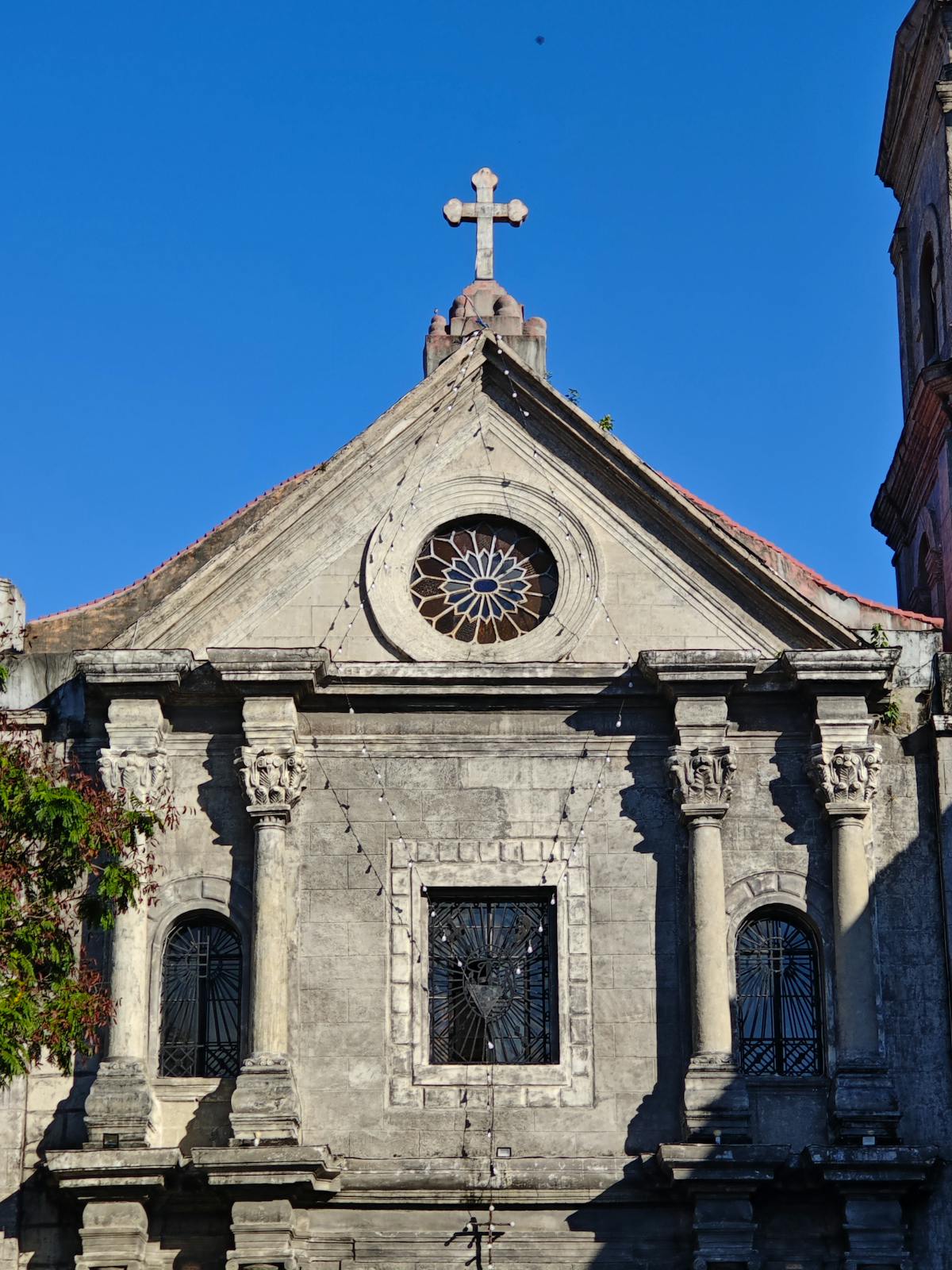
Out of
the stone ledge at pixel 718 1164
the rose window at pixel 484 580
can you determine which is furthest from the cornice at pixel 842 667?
the stone ledge at pixel 718 1164

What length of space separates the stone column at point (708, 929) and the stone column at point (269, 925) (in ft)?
11.0

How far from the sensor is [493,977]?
2247 centimetres

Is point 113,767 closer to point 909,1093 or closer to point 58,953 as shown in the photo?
point 58,953

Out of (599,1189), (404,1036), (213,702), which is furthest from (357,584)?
(599,1189)

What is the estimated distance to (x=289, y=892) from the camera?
22.3m

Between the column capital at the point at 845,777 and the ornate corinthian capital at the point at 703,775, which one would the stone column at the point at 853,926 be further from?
the ornate corinthian capital at the point at 703,775

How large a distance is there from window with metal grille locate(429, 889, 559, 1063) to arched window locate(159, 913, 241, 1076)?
175 cm

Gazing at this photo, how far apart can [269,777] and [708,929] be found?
4.02 metres

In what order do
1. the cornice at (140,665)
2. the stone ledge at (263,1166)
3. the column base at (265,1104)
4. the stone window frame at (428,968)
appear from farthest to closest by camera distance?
Result: 1. the cornice at (140,665)
2. the stone window frame at (428,968)
3. the column base at (265,1104)
4. the stone ledge at (263,1166)

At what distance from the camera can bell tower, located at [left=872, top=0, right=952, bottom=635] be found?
24719 millimetres

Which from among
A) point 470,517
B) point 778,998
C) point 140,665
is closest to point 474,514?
point 470,517

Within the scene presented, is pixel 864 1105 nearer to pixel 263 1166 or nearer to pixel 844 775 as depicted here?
pixel 844 775

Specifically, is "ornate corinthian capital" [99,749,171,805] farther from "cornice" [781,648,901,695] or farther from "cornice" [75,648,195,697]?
"cornice" [781,648,901,695]

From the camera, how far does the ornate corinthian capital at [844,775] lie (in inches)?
883
